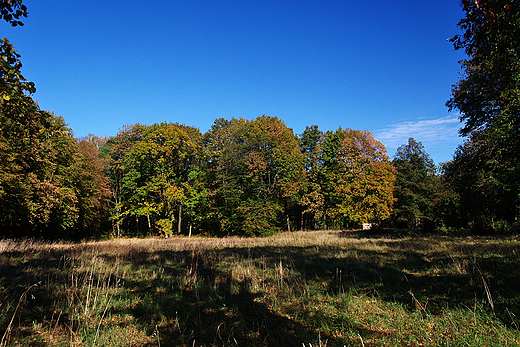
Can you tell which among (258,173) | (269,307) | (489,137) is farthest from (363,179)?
(269,307)

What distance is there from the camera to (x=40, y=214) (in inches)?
730

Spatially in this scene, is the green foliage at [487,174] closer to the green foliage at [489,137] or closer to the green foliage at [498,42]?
the green foliage at [489,137]

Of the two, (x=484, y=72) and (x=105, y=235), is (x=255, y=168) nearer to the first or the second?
(x=484, y=72)

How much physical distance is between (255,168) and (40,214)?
20283 millimetres

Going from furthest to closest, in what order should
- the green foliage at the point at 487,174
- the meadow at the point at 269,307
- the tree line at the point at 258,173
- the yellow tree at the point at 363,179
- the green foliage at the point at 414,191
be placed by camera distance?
1. the green foliage at the point at 414,191
2. the yellow tree at the point at 363,179
3. the green foliage at the point at 487,174
4. the tree line at the point at 258,173
5. the meadow at the point at 269,307

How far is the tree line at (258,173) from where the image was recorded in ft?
36.8

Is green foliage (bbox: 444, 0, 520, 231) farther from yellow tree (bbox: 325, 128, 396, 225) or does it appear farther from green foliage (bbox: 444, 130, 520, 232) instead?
yellow tree (bbox: 325, 128, 396, 225)

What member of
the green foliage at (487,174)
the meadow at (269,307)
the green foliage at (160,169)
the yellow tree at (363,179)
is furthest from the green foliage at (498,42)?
the green foliage at (160,169)

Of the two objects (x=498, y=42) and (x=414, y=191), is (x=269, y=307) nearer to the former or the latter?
(x=498, y=42)

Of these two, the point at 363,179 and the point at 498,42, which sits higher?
the point at 498,42

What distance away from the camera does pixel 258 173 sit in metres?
30.2

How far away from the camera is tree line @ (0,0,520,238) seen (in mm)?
11227

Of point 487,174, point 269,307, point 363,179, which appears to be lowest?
point 269,307

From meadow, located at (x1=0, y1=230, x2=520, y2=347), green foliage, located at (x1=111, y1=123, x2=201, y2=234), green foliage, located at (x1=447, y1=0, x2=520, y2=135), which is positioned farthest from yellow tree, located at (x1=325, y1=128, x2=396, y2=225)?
meadow, located at (x1=0, y1=230, x2=520, y2=347)
